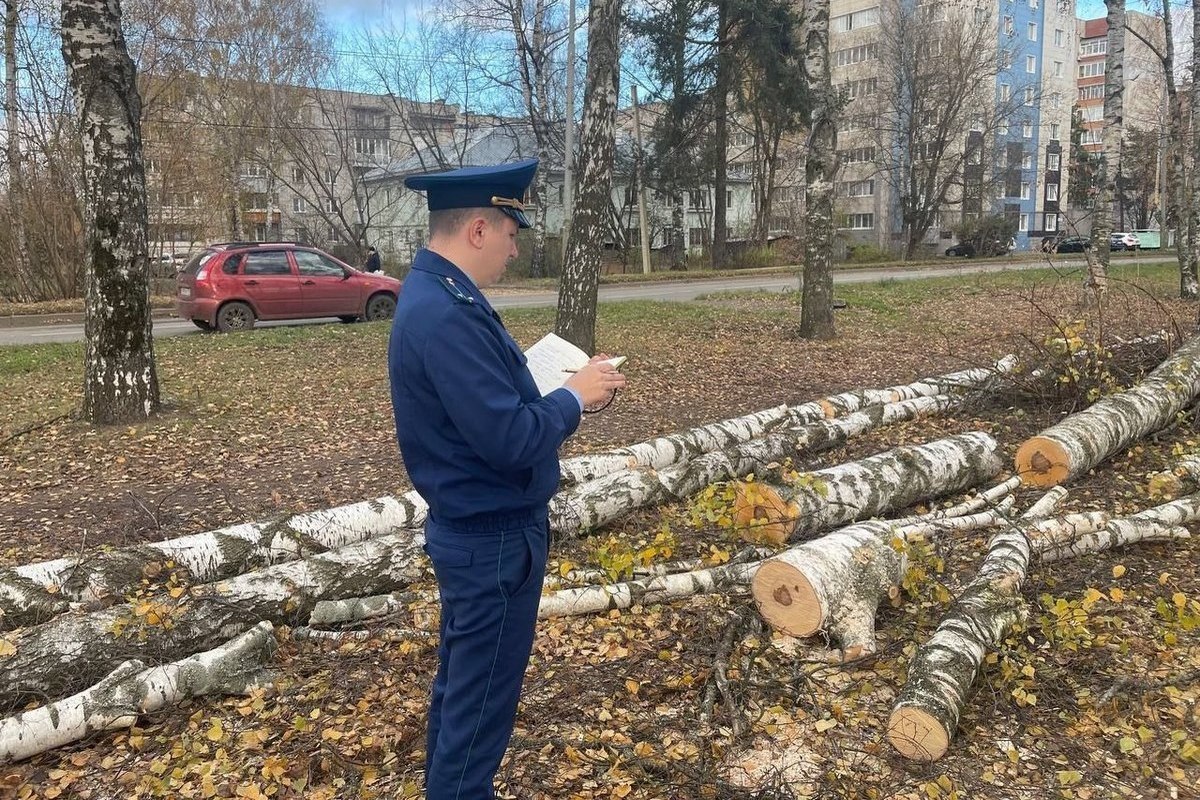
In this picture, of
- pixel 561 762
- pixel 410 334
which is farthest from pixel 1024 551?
pixel 410 334

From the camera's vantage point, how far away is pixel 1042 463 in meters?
Result: 5.57

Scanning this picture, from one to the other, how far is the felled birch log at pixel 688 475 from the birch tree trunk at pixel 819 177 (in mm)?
5383

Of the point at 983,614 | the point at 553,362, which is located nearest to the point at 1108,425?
the point at 983,614

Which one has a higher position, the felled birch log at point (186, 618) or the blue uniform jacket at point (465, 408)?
the blue uniform jacket at point (465, 408)

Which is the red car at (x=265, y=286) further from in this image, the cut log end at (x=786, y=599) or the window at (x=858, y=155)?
the window at (x=858, y=155)

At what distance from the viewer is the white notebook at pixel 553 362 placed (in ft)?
8.41

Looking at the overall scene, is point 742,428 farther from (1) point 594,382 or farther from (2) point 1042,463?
(1) point 594,382

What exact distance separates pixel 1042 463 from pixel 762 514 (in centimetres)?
226

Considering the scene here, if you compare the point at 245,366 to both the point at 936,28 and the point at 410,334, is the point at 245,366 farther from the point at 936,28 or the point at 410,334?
the point at 936,28

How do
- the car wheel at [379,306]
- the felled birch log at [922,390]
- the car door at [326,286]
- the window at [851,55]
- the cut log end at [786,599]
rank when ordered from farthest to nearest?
the window at [851,55] < the car wheel at [379,306] < the car door at [326,286] < the felled birch log at [922,390] < the cut log end at [786,599]

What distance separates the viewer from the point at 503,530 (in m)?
2.19

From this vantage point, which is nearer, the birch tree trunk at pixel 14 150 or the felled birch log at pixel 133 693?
the felled birch log at pixel 133 693

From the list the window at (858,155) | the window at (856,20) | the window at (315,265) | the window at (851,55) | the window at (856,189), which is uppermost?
the window at (856,20)

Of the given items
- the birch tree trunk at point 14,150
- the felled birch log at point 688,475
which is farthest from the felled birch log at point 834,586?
the birch tree trunk at point 14,150
